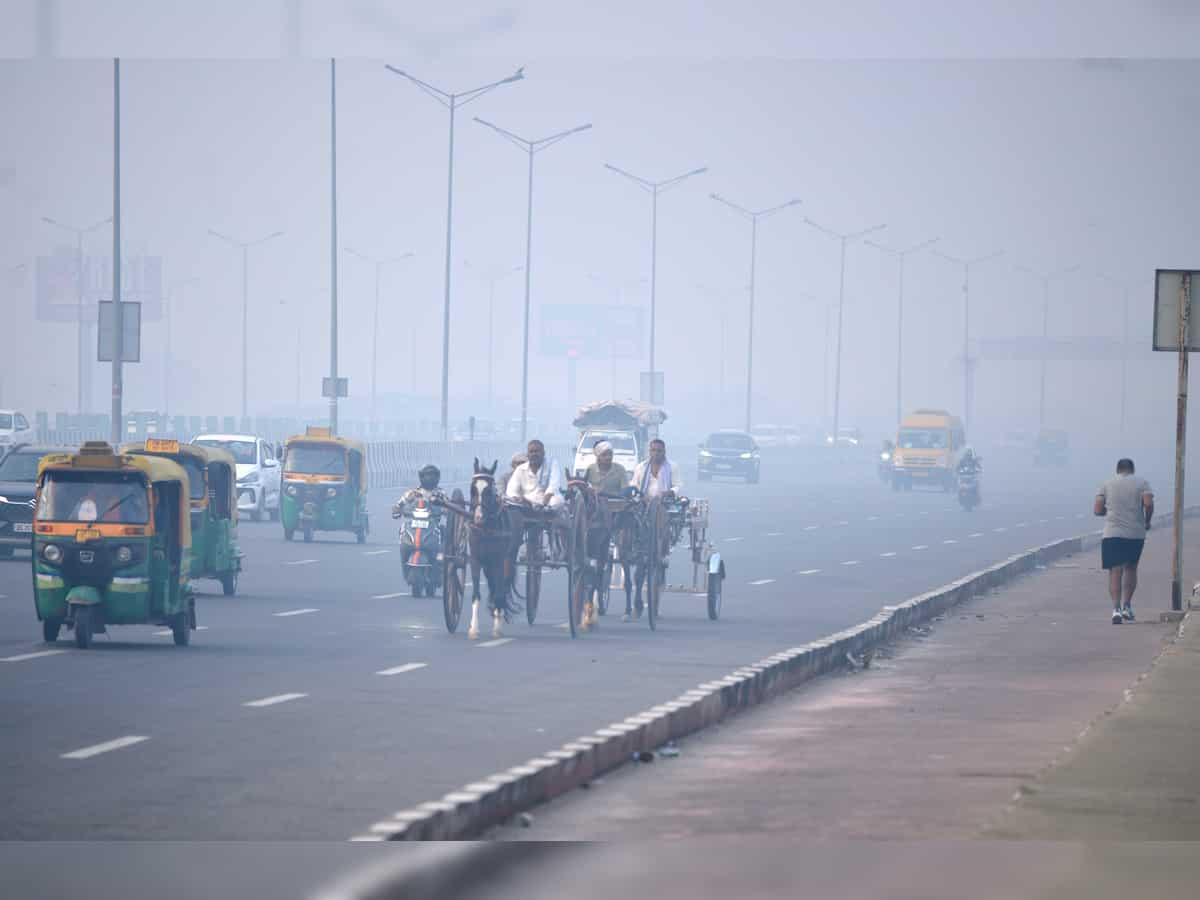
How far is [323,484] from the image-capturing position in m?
36.9

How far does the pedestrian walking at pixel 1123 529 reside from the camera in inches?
942

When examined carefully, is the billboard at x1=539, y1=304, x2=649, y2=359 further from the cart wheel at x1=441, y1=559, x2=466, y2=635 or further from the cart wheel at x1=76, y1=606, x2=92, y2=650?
the cart wheel at x1=76, y1=606, x2=92, y2=650

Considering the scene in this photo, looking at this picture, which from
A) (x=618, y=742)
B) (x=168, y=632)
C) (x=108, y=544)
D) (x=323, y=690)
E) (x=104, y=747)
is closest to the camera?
(x=618, y=742)

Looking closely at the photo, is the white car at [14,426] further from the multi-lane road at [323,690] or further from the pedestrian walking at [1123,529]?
the pedestrian walking at [1123,529]

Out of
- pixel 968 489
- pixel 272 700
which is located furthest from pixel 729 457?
pixel 272 700

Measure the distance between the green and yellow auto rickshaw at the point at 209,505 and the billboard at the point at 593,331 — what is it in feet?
507

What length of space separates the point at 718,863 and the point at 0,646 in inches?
441

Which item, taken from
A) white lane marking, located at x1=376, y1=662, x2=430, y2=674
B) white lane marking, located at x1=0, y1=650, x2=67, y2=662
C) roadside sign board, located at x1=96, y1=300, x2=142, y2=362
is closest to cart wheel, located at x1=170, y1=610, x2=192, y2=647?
white lane marking, located at x1=0, y1=650, x2=67, y2=662

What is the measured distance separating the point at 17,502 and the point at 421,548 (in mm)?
7193

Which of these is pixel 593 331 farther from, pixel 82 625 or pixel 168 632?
pixel 82 625

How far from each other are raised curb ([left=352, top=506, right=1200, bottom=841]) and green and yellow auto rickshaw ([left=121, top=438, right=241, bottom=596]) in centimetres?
769

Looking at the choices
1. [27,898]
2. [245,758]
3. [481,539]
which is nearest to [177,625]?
[481,539]

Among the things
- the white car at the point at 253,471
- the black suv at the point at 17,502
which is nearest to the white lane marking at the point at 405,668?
the black suv at the point at 17,502

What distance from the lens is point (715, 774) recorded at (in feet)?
41.3
